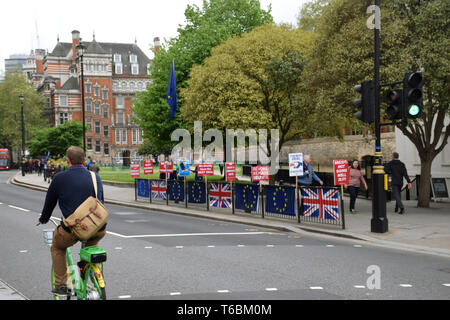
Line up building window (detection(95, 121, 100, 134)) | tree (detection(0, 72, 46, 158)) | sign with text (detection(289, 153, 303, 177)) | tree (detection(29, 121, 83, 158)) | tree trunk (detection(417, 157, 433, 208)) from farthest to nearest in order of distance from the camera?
1. building window (detection(95, 121, 100, 134))
2. tree (detection(0, 72, 46, 158))
3. tree (detection(29, 121, 83, 158))
4. tree trunk (detection(417, 157, 433, 208))
5. sign with text (detection(289, 153, 303, 177))

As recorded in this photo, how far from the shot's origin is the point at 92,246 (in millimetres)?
5340

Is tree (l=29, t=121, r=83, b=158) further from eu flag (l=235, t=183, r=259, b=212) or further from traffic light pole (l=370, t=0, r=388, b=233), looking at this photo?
traffic light pole (l=370, t=0, r=388, b=233)

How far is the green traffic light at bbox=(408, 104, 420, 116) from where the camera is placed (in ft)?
38.2

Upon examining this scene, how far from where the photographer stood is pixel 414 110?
459 inches

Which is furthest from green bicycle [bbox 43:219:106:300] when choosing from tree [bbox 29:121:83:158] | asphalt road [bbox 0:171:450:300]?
tree [bbox 29:121:83:158]

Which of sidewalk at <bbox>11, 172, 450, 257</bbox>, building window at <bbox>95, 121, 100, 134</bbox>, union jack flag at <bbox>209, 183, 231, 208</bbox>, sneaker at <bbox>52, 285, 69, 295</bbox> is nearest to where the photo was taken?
sneaker at <bbox>52, 285, 69, 295</bbox>

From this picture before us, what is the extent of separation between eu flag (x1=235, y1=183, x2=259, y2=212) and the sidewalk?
42 centimetres

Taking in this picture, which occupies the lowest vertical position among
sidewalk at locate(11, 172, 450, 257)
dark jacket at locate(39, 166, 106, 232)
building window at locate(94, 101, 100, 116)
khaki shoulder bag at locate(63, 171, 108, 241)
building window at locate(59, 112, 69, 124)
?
sidewalk at locate(11, 172, 450, 257)

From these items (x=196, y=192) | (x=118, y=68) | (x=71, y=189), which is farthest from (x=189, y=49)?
(x=118, y=68)

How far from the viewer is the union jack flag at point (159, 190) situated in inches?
837

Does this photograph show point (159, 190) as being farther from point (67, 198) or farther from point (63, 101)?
point (63, 101)

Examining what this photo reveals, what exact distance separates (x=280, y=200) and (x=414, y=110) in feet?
16.9

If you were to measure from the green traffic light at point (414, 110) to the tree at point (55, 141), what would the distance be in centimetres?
6030

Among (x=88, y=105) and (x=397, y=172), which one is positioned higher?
(x=88, y=105)
